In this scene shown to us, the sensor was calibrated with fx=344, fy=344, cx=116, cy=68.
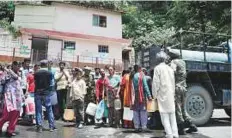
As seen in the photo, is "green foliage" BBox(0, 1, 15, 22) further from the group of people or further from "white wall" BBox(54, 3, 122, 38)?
the group of people

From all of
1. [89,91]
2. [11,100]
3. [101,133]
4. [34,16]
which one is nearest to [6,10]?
[34,16]

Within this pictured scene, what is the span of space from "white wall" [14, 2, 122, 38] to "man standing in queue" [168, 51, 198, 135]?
18.9 meters

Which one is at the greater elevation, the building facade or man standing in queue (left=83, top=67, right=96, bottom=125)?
the building facade

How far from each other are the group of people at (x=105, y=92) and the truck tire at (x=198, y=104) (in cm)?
82

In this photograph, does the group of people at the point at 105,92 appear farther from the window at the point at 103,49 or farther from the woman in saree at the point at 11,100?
the window at the point at 103,49

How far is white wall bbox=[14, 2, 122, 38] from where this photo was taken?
25.7 metres

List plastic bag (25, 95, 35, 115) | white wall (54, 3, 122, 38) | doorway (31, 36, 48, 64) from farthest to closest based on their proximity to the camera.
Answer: white wall (54, 3, 122, 38), doorway (31, 36, 48, 64), plastic bag (25, 95, 35, 115)

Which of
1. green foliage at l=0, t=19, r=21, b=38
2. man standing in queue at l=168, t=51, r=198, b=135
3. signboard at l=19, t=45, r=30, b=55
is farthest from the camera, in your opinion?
signboard at l=19, t=45, r=30, b=55

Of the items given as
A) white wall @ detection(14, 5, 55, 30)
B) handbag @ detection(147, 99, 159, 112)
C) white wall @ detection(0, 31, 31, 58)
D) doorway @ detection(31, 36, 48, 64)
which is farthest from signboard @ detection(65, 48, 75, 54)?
handbag @ detection(147, 99, 159, 112)

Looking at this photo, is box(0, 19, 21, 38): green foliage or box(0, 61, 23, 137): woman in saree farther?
box(0, 19, 21, 38): green foliage

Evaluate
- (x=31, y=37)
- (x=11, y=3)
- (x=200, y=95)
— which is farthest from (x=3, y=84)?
(x=11, y=3)

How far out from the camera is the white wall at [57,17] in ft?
84.3

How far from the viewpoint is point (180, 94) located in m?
7.88

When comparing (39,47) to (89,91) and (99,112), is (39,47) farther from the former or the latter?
(99,112)
